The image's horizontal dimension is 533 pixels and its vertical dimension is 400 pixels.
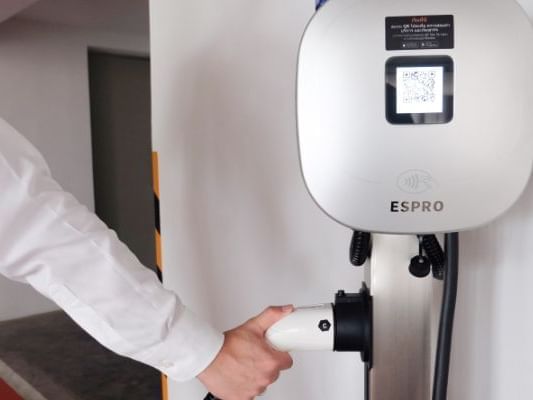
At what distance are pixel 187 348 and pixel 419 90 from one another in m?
0.40

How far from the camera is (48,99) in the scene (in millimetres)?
3949

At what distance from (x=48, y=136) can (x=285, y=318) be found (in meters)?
3.82

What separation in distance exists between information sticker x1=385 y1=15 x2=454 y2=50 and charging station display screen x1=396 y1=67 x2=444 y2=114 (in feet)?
0.07

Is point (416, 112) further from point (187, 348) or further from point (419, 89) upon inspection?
point (187, 348)

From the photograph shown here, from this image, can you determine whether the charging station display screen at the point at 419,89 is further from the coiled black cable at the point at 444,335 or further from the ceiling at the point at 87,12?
the ceiling at the point at 87,12

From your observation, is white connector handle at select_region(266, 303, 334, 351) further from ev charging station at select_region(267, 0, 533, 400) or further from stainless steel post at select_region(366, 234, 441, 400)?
ev charging station at select_region(267, 0, 533, 400)

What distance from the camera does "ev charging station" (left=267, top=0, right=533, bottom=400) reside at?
0.46 m

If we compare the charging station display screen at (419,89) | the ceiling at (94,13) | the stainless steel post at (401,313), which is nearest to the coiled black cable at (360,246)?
the stainless steel post at (401,313)

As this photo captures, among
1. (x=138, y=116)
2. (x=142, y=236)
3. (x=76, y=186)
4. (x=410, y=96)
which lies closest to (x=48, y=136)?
(x=76, y=186)

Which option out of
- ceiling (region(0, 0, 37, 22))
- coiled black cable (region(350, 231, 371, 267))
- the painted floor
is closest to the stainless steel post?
coiled black cable (region(350, 231, 371, 267))

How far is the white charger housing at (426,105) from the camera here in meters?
0.46

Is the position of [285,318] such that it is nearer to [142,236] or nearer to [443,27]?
[443,27]

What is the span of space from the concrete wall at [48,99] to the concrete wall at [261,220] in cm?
297

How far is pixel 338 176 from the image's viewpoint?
48 cm
